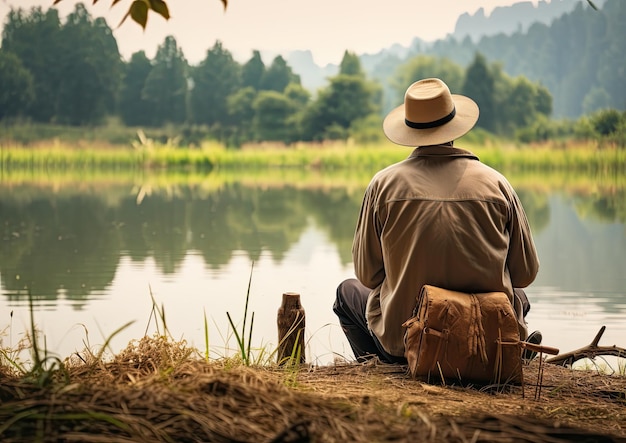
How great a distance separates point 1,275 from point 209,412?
8.74 meters

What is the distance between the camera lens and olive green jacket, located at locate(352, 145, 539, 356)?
135 inches

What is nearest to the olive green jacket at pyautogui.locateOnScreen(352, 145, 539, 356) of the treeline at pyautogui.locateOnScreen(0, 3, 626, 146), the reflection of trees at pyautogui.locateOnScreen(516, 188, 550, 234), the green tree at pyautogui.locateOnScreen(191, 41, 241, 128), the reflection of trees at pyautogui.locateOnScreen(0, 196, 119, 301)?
the reflection of trees at pyautogui.locateOnScreen(0, 196, 119, 301)

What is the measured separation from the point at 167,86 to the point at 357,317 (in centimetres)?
3214

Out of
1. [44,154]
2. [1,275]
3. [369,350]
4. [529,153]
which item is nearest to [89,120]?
[44,154]

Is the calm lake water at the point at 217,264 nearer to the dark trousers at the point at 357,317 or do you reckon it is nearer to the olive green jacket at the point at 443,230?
the dark trousers at the point at 357,317

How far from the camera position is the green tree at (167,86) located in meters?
35.1

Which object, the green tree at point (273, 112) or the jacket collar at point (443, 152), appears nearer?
the jacket collar at point (443, 152)

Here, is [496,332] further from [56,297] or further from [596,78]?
[596,78]

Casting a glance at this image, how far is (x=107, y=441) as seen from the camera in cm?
183

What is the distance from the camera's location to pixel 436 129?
3.64 metres

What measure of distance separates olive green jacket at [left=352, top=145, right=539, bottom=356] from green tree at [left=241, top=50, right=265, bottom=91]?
3538 centimetres

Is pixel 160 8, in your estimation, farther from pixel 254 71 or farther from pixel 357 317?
pixel 254 71

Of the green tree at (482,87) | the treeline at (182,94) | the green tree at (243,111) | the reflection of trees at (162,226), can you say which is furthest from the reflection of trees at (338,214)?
the green tree at (482,87)

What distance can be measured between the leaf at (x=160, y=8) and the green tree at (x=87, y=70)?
32.8 m
